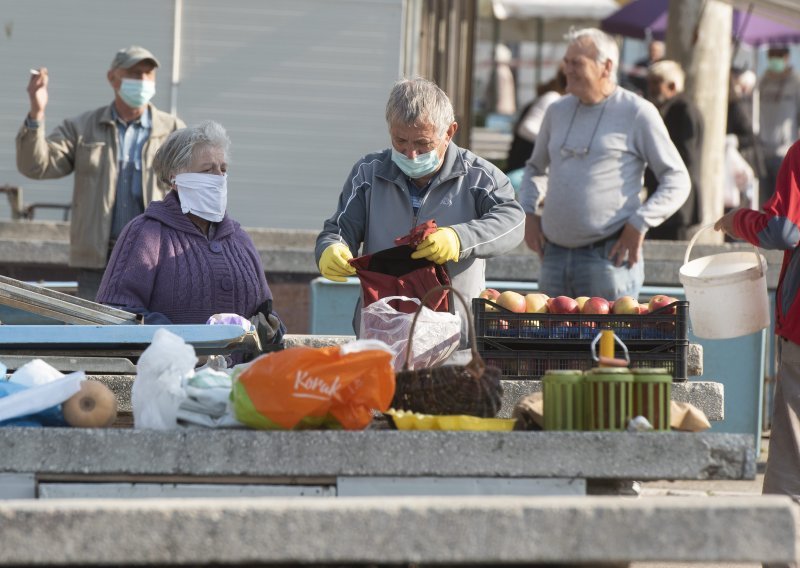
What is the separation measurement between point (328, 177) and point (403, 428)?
746cm

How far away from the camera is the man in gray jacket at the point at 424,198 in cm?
496

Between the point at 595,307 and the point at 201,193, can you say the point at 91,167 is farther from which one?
the point at 595,307

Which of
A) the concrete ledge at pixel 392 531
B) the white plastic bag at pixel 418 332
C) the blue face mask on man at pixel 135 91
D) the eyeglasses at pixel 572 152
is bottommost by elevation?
the concrete ledge at pixel 392 531

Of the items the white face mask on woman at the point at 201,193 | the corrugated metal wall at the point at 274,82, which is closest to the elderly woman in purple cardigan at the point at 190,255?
the white face mask on woman at the point at 201,193

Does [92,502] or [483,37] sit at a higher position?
[483,37]

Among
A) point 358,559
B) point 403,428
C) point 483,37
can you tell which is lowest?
point 358,559

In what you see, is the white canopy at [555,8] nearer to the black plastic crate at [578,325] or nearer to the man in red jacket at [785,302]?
the man in red jacket at [785,302]

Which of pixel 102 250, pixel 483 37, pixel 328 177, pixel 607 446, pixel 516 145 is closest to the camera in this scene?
pixel 607 446

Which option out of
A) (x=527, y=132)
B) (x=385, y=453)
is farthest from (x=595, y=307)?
(x=527, y=132)

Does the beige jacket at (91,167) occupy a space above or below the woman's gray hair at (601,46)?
below

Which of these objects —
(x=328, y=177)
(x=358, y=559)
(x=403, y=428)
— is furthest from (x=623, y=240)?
(x=328, y=177)

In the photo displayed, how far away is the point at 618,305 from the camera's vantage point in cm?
497

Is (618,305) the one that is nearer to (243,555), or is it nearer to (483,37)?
(243,555)

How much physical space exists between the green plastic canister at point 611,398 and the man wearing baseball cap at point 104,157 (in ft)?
13.9
